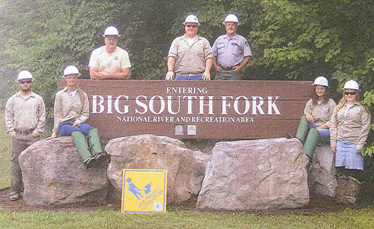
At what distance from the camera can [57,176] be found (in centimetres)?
867

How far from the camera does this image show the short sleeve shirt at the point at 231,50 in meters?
9.70

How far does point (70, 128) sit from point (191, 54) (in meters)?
2.20

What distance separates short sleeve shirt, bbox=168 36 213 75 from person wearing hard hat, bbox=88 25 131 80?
0.76 metres

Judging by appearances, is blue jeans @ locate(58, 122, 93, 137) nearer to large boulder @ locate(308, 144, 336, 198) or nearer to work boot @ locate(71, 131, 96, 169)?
work boot @ locate(71, 131, 96, 169)

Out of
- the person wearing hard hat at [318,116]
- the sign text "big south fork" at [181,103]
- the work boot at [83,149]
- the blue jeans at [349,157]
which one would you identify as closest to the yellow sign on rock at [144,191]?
the work boot at [83,149]

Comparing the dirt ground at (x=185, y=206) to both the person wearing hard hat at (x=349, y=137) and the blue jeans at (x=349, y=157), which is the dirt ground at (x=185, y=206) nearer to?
the person wearing hard hat at (x=349, y=137)

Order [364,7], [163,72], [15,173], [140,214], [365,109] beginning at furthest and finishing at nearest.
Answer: [163,72]
[364,7]
[15,173]
[365,109]
[140,214]

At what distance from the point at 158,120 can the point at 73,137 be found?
148cm

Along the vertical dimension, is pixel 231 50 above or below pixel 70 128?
above

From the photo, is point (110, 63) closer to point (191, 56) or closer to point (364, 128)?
point (191, 56)

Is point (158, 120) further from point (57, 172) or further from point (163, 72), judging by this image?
point (163, 72)

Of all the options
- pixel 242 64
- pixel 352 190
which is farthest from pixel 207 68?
pixel 352 190

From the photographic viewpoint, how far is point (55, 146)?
882 centimetres

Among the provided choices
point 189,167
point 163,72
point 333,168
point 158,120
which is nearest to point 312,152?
point 333,168
